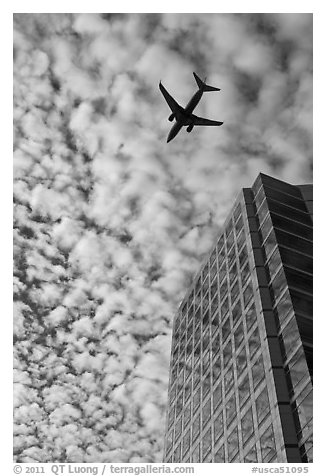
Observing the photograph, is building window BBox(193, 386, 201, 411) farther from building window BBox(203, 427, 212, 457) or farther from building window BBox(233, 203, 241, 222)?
building window BBox(233, 203, 241, 222)

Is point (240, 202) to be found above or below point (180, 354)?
above

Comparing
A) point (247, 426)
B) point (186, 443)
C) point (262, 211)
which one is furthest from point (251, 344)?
point (186, 443)

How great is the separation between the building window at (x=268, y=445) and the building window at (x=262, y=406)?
1328 millimetres

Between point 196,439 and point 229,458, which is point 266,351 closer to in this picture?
point 229,458

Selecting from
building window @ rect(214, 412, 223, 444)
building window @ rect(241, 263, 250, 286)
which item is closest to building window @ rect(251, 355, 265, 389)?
building window @ rect(214, 412, 223, 444)

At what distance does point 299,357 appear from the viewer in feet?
115

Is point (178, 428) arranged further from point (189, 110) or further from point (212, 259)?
point (189, 110)

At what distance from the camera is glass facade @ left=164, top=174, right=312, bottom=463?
35062 mm

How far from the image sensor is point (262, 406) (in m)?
37.3

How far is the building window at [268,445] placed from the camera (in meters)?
33.8

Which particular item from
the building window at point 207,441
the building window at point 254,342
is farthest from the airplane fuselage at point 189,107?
the building window at point 207,441

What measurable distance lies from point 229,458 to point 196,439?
32.1ft

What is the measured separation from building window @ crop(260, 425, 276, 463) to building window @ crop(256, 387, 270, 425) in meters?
1.33
